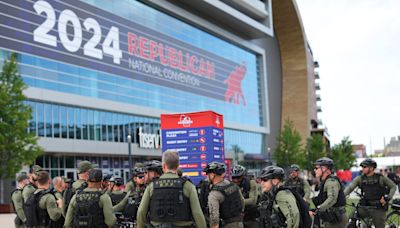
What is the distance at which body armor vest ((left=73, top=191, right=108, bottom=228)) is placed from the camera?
7.33 meters

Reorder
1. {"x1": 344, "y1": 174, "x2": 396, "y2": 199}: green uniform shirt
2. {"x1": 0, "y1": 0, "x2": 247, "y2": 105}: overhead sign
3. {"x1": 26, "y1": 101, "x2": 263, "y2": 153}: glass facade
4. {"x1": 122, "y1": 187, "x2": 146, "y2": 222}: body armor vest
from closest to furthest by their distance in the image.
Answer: {"x1": 122, "y1": 187, "x2": 146, "y2": 222}: body armor vest
{"x1": 344, "y1": 174, "x2": 396, "y2": 199}: green uniform shirt
{"x1": 0, "y1": 0, "x2": 247, "y2": 105}: overhead sign
{"x1": 26, "y1": 101, "x2": 263, "y2": 153}: glass facade

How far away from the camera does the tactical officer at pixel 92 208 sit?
734 centimetres

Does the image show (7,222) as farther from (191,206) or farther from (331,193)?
(191,206)

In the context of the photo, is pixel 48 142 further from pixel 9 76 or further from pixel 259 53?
pixel 259 53

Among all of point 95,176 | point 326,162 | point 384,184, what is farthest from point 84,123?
point 95,176

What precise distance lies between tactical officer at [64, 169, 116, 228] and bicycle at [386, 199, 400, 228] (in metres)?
5.97

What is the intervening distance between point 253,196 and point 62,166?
34756mm

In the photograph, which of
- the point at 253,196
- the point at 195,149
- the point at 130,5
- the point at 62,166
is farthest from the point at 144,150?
the point at 253,196

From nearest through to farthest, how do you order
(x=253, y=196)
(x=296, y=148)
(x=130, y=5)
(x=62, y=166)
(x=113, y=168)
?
(x=253, y=196) < (x=62, y=166) < (x=113, y=168) < (x=130, y=5) < (x=296, y=148)

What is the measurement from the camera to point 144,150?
51250 millimetres

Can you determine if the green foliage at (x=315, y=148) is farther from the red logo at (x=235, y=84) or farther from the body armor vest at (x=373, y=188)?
the body armor vest at (x=373, y=188)

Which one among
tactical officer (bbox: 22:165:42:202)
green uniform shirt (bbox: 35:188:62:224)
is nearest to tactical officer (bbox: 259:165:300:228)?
green uniform shirt (bbox: 35:188:62:224)

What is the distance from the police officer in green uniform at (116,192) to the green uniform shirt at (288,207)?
5390mm

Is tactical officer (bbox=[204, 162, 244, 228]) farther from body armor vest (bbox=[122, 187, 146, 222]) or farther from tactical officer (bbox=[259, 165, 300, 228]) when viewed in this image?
body armor vest (bbox=[122, 187, 146, 222])
